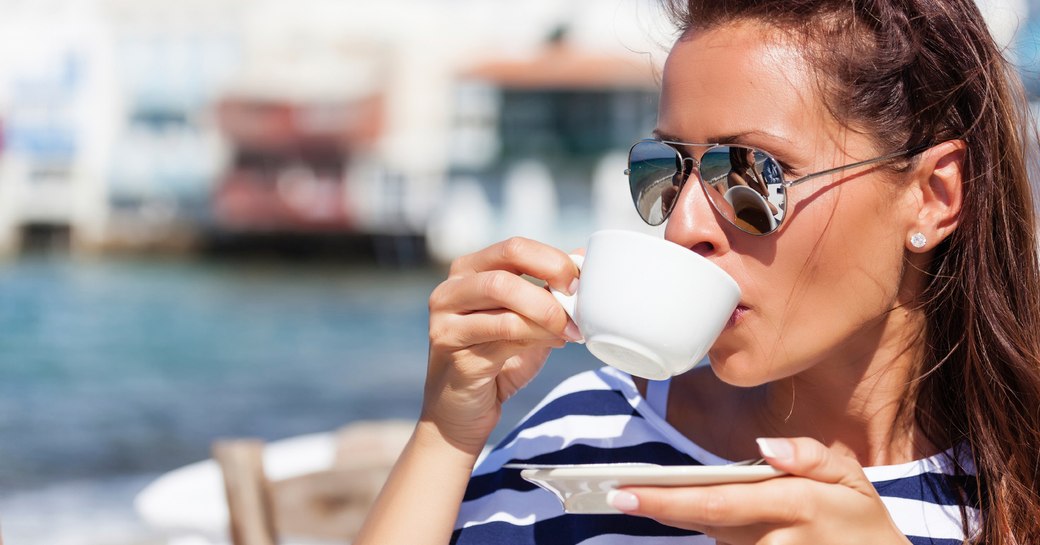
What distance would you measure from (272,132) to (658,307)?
35.8 metres

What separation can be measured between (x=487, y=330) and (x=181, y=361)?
21.1 m

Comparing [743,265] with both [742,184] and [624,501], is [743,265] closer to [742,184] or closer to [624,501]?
[742,184]

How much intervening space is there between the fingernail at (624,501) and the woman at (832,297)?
0.76 ft

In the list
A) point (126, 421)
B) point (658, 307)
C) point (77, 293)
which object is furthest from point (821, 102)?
point (77, 293)

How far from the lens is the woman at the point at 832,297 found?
130 cm

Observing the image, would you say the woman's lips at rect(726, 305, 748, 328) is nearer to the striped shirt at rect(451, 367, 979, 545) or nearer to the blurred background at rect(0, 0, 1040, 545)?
the striped shirt at rect(451, 367, 979, 545)

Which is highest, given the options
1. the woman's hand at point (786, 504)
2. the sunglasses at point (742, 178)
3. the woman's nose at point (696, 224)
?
the sunglasses at point (742, 178)

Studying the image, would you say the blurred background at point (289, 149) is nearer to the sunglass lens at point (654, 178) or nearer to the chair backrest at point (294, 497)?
the chair backrest at point (294, 497)

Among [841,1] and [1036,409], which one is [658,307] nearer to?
[841,1]

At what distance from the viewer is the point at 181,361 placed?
21.4 m

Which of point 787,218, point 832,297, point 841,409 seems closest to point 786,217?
point 787,218

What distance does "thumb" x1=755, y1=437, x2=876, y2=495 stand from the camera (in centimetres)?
103

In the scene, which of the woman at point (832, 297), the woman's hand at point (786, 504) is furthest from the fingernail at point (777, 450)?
the woman at point (832, 297)

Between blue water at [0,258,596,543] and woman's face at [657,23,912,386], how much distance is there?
305 inches
